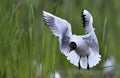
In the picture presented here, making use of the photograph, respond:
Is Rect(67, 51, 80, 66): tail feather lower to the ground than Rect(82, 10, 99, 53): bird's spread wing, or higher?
lower

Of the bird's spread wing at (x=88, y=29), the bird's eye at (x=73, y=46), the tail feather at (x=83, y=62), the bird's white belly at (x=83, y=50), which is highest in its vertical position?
the bird's spread wing at (x=88, y=29)

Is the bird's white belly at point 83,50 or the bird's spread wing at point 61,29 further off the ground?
the bird's spread wing at point 61,29

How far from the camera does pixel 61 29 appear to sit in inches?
31.3

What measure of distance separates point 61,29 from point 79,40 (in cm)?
4

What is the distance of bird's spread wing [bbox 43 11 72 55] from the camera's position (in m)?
0.79

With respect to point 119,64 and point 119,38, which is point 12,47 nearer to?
point 119,64

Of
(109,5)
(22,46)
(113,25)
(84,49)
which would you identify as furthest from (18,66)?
(109,5)

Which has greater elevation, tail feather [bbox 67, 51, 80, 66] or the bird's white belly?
the bird's white belly

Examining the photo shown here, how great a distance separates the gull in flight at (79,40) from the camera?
78cm

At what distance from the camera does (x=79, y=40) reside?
2.53ft

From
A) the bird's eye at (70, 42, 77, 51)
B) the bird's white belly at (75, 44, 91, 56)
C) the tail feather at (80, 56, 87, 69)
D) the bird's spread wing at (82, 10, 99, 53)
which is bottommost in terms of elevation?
the tail feather at (80, 56, 87, 69)

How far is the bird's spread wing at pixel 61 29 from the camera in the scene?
79 cm

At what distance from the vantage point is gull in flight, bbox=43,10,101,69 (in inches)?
30.8

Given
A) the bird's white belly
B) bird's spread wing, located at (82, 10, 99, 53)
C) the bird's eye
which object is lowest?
the bird's white belly
